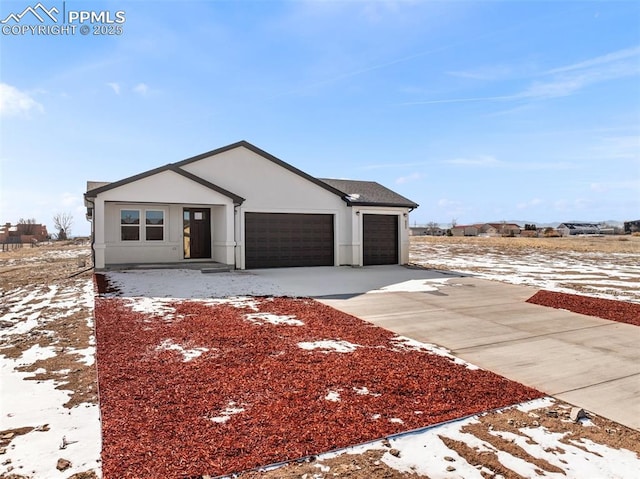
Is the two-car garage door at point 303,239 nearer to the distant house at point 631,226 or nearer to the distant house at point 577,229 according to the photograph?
the distant house at point 577,229

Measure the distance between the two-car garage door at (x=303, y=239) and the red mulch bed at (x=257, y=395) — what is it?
10575 mm

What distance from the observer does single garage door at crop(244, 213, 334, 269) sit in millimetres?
17172

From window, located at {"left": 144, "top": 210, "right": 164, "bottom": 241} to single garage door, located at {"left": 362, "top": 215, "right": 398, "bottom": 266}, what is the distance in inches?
365

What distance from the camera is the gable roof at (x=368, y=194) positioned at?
18.8 meters

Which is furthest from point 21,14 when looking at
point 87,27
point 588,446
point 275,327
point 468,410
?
point 588,446

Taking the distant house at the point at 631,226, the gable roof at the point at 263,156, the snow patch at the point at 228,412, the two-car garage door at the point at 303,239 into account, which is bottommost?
the snow patch at the point at 228,412

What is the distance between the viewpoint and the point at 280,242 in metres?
17.7

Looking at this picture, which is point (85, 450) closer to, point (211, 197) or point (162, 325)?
point (162, 325)

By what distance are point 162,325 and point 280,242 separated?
35.6 ft

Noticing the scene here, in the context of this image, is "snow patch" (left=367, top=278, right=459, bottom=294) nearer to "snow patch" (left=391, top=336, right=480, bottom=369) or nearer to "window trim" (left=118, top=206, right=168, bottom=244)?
"snow patch" (left=391, top=336, right=480, bottom=369)

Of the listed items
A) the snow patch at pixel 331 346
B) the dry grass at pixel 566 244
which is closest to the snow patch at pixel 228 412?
the snow patch at pixel 331 346

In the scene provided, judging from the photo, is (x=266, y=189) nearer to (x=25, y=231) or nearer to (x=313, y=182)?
(x=313, y=182)

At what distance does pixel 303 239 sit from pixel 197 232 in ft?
15.8

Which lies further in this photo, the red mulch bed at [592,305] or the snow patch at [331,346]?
the red mulch bed at [592,305]
